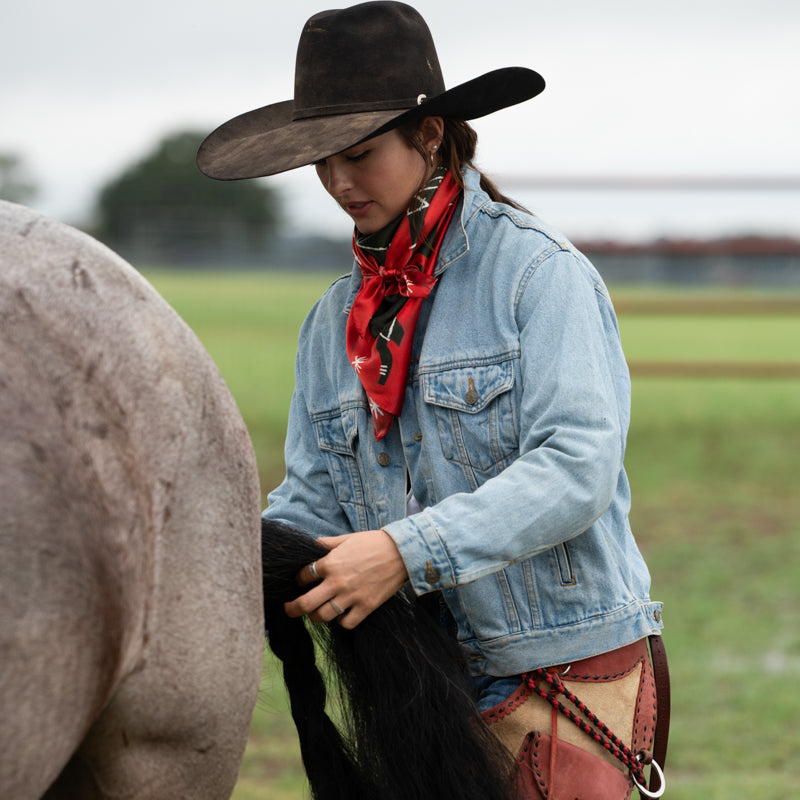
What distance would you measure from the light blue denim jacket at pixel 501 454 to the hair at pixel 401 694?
11cm

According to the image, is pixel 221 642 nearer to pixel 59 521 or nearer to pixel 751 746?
pixel 59 521

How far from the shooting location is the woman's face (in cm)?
134

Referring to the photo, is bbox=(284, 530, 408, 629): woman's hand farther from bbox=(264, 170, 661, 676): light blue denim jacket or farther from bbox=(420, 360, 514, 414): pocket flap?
bbox=(420, 360, 514, 414): pocket flap

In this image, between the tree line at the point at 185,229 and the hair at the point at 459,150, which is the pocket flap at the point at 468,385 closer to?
the hair at the point at 459,150

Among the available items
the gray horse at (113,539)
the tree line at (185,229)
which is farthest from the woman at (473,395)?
the tree line at (185,229)

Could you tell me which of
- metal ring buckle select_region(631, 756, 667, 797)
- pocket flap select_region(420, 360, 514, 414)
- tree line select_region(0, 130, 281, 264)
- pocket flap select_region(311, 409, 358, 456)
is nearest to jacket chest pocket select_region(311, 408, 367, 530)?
pocket flap select_region(311, 409, 358, 456)

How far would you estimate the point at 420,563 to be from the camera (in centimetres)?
119

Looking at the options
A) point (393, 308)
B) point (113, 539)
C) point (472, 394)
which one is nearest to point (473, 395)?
point (472, 394)

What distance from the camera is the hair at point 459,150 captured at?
4.75 ft

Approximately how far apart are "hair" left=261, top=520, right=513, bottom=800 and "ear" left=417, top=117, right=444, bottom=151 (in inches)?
21.7

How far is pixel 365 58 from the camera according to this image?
4.33 ft

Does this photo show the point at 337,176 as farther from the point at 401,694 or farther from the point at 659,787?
the point at 659,787

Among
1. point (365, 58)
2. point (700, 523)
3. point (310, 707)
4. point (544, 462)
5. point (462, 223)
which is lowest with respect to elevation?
point (700, 523)

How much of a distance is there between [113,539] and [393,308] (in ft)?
2.05
